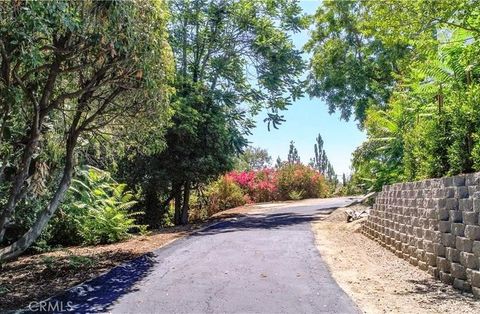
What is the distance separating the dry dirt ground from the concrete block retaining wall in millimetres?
196

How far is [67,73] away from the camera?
19.8 ft

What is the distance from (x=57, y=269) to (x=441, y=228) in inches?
247

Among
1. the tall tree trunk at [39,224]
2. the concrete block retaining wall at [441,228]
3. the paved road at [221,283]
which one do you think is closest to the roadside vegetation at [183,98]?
the tall tree trunk at [39,224]

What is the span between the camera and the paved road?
4.68m

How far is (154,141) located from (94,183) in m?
3.65

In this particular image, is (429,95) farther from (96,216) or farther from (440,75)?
(96,216)

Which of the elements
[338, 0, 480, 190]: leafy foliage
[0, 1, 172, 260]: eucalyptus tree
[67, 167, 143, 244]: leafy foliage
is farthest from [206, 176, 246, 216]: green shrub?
[338, 0, 480, 190]: leafy foliage

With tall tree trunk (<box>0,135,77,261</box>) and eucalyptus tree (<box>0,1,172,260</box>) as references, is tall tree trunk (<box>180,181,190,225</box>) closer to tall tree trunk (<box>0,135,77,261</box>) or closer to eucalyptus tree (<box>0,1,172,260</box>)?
eucalyptus tree (<box>0,1,172,260</box>)

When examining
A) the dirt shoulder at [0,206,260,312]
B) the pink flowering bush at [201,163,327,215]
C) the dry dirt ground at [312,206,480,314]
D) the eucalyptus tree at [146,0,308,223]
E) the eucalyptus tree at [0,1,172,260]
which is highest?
the eucalyptus tree at [146,0,308,223]

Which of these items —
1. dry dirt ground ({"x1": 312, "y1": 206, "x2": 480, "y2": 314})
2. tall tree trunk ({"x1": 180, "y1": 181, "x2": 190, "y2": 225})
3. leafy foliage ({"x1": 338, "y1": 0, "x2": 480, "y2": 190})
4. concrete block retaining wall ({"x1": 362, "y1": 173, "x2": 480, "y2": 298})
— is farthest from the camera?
tall tree trunk ({"x1": 180, "y1": 181, "x2": 190, "y2": 225})

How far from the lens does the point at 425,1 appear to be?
5.51 metres

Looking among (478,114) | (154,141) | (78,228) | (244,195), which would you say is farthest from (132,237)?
(244,195)

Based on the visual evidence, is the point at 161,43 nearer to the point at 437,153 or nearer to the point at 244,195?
the point at 437,153

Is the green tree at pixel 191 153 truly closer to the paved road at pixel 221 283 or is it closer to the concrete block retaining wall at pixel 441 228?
the paved road at pixel 221 283
